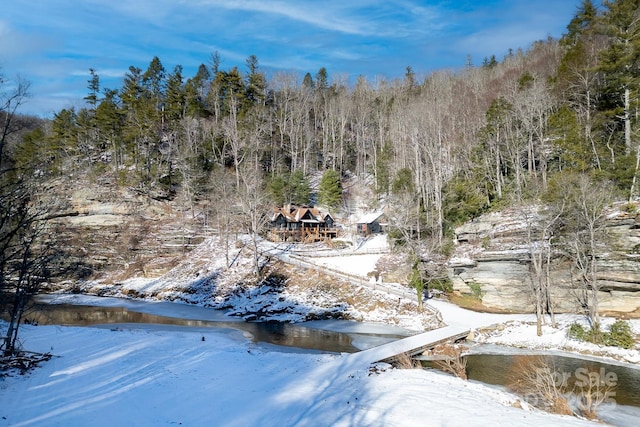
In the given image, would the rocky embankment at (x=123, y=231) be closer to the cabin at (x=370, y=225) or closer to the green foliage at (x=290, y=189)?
the green foliage at (x=290, y=189)

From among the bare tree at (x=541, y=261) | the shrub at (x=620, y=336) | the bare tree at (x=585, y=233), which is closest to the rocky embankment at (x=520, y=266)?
the bare tree at (x=585, y=233)

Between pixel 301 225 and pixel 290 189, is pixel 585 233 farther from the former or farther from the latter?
pixel 290 189

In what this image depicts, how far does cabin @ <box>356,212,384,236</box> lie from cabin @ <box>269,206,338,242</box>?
3.28 m

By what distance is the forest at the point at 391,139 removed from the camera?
2991 centimetres

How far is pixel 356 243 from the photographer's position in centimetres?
4738

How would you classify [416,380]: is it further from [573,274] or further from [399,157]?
[399,157]

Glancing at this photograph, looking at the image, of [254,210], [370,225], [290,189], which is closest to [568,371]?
[254,210]

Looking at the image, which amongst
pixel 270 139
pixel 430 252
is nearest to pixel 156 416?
pixel 430 252

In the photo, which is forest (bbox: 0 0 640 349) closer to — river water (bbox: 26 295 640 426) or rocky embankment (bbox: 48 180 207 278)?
rocky embankment (bbox: 48 180 207 278)

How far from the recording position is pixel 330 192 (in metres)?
54.8

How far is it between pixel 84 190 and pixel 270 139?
27.6 m

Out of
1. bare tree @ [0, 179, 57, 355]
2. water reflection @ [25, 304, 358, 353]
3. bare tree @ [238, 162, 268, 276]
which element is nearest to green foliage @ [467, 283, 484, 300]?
water reflection @ [25, 304, 358, 353]

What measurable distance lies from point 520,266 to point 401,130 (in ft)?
104

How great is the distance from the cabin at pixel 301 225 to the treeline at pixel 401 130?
122 inches
